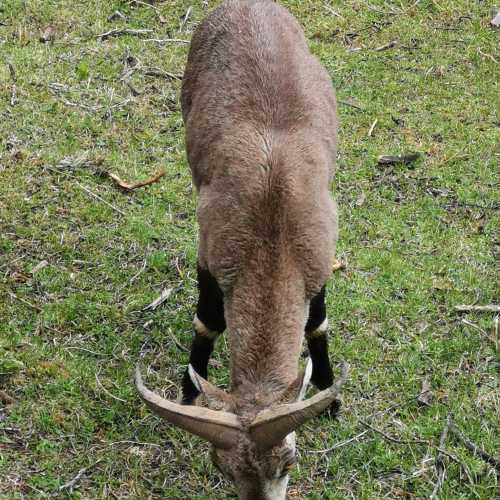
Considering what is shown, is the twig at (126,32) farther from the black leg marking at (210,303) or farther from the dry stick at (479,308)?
the dry stick at (479,308)

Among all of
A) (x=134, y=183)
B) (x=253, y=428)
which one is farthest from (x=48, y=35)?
(x=253, y=428)

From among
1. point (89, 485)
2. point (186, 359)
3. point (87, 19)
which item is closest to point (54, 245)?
point (186, 359)

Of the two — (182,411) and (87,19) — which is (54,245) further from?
(87,19)

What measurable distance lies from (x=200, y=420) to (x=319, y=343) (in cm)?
216

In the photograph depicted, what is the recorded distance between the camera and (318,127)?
20.6 ft

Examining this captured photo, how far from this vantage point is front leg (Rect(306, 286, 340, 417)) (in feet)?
20.7

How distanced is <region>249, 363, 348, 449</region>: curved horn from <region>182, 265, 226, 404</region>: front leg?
5.43ft

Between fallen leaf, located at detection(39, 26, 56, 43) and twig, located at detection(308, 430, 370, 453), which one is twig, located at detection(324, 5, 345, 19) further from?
twig, located at detection(308, 430, 370, 453)

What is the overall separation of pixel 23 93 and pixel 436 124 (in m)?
5.27

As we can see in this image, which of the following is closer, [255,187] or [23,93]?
[255,187]

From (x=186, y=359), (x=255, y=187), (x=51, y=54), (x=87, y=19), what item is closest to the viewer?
(x=255, y=187)

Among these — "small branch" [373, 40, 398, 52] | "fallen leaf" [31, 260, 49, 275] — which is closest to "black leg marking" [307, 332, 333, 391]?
"fallen leaf" [31, 260, 49, 275]

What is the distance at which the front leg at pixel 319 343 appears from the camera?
630cm

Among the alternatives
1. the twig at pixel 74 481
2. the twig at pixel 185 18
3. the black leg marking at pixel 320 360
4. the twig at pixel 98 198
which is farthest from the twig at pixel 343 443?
the twig at pixel 185 18
